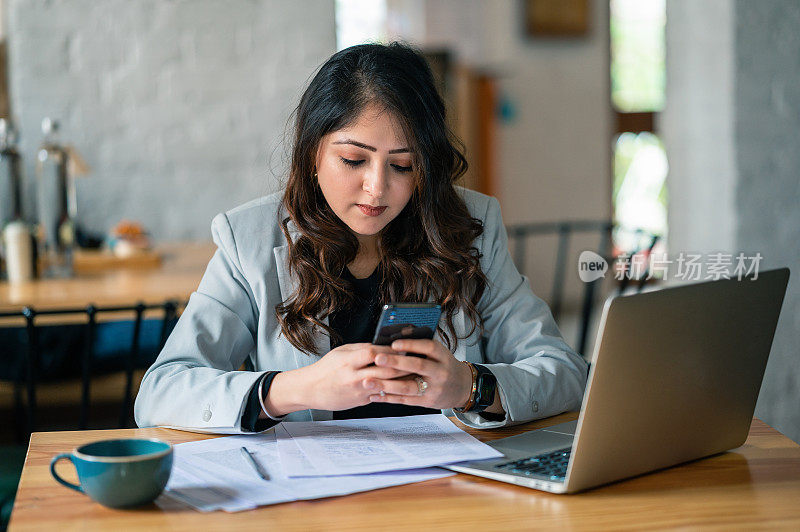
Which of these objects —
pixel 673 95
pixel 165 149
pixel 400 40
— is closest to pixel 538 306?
pixel 400 40

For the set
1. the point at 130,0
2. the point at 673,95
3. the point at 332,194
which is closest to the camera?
the point at 332,194

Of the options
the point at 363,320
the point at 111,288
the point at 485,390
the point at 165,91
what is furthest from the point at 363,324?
the point at 165,91

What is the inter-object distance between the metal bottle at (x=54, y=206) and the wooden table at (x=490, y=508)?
5.28 feet

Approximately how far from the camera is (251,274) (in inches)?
53.2

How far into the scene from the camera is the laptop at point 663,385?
0.85 m

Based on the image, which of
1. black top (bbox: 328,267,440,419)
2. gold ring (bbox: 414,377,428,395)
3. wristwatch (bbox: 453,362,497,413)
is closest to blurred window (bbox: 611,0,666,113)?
black top (bbox: 328,267,440,419)

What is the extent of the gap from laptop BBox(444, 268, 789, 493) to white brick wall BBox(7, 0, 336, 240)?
8.12 ft

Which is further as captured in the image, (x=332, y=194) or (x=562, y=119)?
(x=562, y=119)

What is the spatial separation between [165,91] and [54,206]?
36.7 inches

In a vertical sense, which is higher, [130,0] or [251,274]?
[130,0]

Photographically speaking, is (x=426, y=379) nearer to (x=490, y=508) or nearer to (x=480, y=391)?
(x=480, y=391)

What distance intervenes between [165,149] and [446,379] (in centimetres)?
252

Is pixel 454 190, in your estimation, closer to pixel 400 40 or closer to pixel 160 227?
pixel 400 40

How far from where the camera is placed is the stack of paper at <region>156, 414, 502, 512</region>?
35.2 inches
